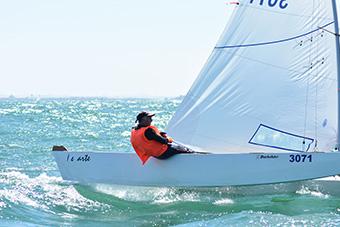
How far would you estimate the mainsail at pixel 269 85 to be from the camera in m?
8.96

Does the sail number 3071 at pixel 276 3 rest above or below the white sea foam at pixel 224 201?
above

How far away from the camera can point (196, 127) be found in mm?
9344

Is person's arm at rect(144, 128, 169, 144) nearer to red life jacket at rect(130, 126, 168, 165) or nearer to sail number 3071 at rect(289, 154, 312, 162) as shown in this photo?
red life jacket at rect(130, 126, 168, 165)

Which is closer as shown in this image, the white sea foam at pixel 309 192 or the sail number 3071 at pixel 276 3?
the white sea foam at pixel 309 192

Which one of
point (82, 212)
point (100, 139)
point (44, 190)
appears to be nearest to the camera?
point (82, 212)

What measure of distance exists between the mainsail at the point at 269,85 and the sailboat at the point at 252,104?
0.04 ft

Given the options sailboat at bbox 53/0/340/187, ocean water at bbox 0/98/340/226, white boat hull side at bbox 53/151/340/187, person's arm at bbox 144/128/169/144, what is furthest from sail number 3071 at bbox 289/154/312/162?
A: person's arm at bbox 144/128/169/144

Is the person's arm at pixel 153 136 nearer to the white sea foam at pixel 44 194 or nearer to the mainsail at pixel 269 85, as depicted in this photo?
the mainsail at pixel 269 85

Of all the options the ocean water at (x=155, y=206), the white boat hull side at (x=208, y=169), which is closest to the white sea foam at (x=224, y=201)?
the ocean water at (x=155, y=206)

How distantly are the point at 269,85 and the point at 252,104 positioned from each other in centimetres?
32

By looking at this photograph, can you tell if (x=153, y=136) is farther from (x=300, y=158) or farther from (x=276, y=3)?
(x=276, y=3)

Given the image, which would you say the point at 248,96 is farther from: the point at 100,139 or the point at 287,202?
the point at 100,139

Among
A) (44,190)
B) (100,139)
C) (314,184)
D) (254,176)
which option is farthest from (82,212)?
(100,139)

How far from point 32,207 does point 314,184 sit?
11.1ft
